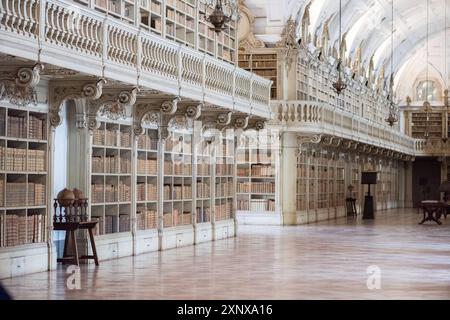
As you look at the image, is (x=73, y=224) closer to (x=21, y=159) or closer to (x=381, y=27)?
(x=21, y=159)

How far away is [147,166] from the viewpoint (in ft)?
60.0

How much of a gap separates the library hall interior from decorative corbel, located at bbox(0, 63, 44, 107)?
28 mm

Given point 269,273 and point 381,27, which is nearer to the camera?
point 269,273

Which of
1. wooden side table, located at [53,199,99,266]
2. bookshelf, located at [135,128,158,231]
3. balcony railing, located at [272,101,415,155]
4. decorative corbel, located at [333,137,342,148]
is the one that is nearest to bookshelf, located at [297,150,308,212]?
balcony railing, located at [272,101,415,155]

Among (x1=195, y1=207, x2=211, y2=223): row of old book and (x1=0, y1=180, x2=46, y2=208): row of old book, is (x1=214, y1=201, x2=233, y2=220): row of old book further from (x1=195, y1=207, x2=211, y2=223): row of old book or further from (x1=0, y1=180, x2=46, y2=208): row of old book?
(x1=0, y1=180, x2=46, y2=208): row of old book

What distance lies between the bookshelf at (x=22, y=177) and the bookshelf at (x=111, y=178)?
5.86ft

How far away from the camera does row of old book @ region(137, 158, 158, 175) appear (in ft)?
58.8

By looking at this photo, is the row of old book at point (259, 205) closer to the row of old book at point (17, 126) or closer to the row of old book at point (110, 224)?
the row of old book at point (110, 224)

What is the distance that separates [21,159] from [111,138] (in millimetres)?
3156

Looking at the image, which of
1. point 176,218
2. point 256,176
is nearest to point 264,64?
point 256,176

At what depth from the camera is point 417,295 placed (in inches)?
455

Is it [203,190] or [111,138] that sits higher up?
[111,138]
